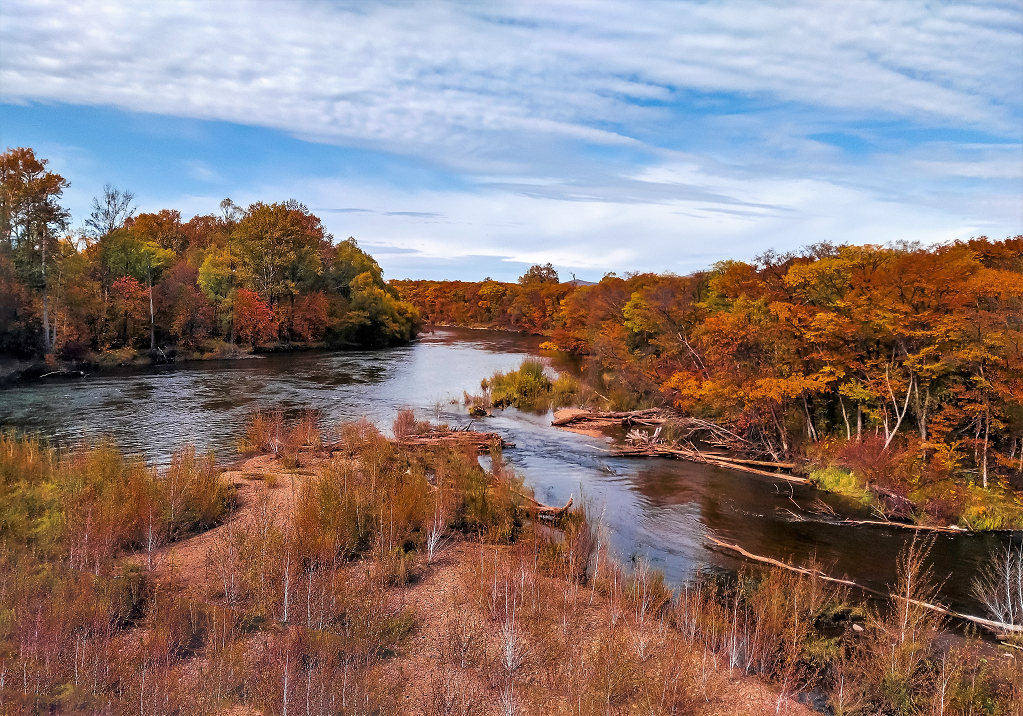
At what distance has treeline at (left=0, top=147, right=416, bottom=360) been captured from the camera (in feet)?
128

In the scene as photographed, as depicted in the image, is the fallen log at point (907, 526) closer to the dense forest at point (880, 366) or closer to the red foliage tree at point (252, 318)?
the dense forest at point (880, 366)

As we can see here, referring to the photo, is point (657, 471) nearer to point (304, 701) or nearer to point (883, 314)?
point (883, 314)

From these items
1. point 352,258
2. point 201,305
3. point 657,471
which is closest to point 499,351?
point 352,258

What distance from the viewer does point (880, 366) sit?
869 inches

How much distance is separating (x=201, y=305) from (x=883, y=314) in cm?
5246

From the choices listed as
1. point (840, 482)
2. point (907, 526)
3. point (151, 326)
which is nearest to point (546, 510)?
point (907, 526)

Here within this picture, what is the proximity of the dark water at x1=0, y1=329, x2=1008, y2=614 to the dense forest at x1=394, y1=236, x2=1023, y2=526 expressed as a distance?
2.72m

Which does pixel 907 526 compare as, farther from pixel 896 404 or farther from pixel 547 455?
pixel 547 455

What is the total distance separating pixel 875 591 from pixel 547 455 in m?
13.2

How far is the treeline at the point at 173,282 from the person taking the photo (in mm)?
39094

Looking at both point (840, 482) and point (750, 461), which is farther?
point (750, 461)

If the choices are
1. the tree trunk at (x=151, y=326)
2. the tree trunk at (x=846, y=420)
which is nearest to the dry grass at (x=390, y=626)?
the tree trunk at (x=846, y=420)

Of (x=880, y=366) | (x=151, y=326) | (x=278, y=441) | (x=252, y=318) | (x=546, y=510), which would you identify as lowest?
(x=546, y=510)

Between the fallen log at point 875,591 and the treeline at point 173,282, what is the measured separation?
43309 millimetres
